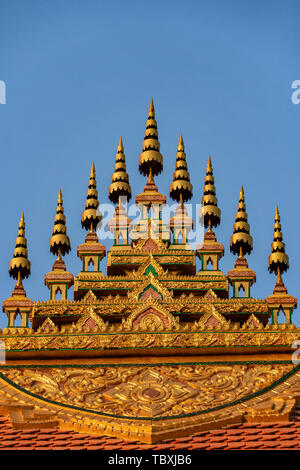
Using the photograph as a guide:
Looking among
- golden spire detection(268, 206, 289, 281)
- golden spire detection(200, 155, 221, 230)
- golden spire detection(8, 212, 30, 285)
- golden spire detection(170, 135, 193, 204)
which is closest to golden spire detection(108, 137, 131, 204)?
golden spire detection(170, 135, 193, 204)

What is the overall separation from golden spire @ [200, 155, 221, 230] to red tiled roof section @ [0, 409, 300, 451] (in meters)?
10.9

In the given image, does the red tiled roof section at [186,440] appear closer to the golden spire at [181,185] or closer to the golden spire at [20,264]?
the golden spire at [20,264]

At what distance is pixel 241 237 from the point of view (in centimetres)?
2728

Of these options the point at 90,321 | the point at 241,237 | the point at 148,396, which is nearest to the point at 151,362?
the point at 148,396

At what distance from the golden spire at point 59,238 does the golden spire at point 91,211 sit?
1.72 ft

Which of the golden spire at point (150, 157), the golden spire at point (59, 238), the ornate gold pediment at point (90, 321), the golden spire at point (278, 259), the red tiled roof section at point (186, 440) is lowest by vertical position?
the red tiled roof section at point (186, 440)

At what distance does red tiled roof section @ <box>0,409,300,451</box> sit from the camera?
16016mm

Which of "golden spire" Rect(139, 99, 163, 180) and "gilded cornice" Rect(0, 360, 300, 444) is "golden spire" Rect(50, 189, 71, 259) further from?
"gilded cornice" Rect(0, 360, 300, 444)

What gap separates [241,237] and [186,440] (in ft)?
37.4

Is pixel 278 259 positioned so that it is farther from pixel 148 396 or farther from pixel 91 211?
pixel 148 396

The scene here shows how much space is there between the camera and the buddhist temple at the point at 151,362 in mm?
16703

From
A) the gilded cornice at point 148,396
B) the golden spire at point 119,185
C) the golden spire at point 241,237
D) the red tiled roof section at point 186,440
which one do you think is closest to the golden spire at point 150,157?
the golden spire at point 119,185

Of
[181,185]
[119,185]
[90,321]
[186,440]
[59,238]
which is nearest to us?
[186,440]
